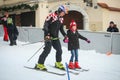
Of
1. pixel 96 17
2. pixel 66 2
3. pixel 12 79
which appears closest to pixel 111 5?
pixel 96 17

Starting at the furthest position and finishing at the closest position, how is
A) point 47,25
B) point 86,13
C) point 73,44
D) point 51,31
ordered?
point 86,13 < point 73,44 < point 51,31 < point 47,25

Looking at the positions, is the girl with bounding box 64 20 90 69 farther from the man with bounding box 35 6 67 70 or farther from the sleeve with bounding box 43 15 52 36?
the sleeve with bounding box 43 15 52 36

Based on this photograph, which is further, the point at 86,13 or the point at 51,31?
the point at 86,13

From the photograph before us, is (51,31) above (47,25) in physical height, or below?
below

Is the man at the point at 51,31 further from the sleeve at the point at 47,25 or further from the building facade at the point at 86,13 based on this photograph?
the building facade at the point at 86,13

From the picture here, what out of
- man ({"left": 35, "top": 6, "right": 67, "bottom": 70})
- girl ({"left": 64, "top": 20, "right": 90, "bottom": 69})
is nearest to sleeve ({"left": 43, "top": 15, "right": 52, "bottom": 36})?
man ({"left": 35, "top": 6, "right": 67, "bottom": 70})

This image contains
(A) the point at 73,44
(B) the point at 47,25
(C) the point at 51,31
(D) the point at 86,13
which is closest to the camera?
(B) the point at 47,25

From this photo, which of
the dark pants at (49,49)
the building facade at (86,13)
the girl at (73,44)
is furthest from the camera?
the building facade at (86,13)

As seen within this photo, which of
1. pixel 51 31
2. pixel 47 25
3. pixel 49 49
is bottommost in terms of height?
pixel 49 49

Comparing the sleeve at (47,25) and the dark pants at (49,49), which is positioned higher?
the sleeve at (47,25)

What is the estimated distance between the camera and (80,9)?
851 inches

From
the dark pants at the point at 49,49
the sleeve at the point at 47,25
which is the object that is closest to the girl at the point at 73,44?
the dark pants at the point at 49,49

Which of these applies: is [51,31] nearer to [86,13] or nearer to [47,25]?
[47,25]

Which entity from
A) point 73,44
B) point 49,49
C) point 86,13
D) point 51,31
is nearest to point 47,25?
point 51,31
